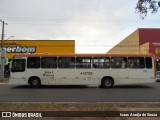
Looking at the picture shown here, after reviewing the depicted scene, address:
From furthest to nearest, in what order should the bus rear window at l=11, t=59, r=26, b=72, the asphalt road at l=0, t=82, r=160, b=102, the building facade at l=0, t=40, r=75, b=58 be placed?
1. the building facade at l=0, t=40, r=75, b=58
2. the bus rear window at l=11, t=59, r=26, b=72
3. the asphalt road at l=0, t=82, r=160, b=102

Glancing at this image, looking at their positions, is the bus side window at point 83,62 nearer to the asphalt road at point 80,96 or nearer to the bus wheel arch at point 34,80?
the bus wheel arch at point 34,80

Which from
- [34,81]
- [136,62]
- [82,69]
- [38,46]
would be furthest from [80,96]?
[38,46]

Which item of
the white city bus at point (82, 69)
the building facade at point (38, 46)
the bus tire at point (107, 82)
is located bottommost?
the bus tire at point (107, 82)

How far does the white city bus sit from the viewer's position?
77.8 feet

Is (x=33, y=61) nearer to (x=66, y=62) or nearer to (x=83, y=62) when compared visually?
(x=66, y=62)

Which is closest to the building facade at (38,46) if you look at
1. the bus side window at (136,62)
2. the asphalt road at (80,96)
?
the bus side window at (136,62)

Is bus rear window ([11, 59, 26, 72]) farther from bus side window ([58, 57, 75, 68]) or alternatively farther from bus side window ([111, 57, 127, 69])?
bus side window ([111, 57, 127, 69])

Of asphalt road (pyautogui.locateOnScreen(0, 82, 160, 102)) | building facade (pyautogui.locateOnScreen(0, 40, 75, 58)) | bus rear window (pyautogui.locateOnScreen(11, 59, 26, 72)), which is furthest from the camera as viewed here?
building facade (pyautogui.locateOnScreen(0, 40, 75, 58))

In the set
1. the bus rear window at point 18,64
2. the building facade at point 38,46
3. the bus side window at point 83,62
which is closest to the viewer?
the bus side window at point 83,62

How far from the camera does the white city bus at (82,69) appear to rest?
23.7 meters

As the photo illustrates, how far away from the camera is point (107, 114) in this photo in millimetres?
6328

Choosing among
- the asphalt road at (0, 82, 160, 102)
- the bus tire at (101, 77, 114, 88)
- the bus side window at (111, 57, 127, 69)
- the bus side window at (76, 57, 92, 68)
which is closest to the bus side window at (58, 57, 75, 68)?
the bus side window at (76, 57, 92, 68)

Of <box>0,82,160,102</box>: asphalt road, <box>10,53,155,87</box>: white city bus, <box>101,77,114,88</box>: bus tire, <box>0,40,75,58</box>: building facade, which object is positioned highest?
<box>0,40,75,58</box>: building facade

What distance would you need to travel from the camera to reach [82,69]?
2370 centimetres
